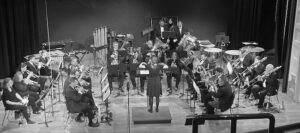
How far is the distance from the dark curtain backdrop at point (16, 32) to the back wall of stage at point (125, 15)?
1.64 m

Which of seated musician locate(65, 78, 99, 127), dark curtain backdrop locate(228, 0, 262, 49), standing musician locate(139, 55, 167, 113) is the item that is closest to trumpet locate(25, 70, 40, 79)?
seated musician locate(65, 78, 99, 127)

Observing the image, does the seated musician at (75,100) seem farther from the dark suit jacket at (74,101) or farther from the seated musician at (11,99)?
the seated musician at (11,99)

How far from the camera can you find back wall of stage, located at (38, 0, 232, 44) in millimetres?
15367

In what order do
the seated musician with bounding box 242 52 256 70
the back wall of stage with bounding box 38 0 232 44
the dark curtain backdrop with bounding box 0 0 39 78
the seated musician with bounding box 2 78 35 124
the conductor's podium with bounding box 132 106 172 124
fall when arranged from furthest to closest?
the back wall of stage with bounding box 38 0 232 44 → the dark curtain backdrop with bounding box 0 0 39 78 → the seated musician with bounding box 242 52 256 70 → the conductor's podium with bounding box 132 106 172 124 → the seated musician with bounding box 2 78 35 124

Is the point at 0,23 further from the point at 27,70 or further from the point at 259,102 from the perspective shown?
the point at 259,102

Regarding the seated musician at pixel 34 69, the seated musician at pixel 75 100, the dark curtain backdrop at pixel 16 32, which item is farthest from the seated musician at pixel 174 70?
the dark curtain backdrop at pixel 16 32

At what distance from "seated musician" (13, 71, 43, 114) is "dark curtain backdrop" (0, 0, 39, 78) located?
123 inches

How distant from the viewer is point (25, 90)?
9328 mm

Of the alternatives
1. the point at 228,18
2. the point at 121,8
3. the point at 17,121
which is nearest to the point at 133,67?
the point at 17,121

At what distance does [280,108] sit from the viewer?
411 inches

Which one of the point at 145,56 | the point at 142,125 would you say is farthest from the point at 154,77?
the point at 145,56

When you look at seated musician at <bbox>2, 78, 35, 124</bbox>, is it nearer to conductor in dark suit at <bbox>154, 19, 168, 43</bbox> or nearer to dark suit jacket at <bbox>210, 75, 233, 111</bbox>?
dark suit jacket at <bbox>210, 75, 233, 111</bbox>

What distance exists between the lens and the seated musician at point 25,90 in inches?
363

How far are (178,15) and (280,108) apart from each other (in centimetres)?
687
